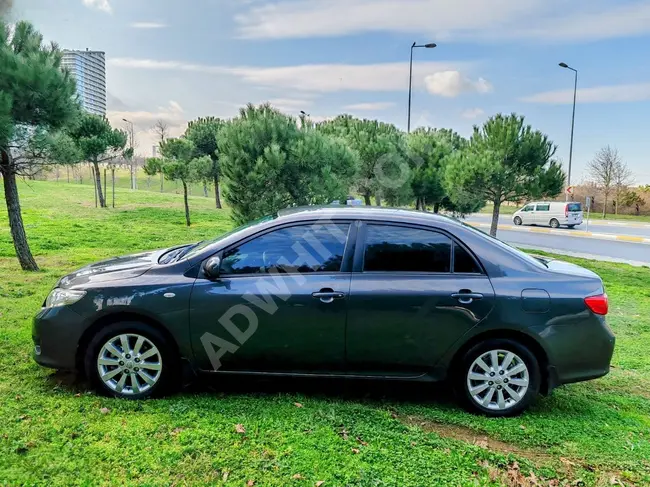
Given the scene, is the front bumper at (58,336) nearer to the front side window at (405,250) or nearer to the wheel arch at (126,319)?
the wheel arch at (126,319)

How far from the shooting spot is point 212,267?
136 inches

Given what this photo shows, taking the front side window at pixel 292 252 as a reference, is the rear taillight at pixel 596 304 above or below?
below

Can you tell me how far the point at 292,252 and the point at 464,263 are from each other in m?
1.29

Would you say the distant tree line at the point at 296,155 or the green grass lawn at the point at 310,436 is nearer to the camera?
the green grass lawn at the point at 310,436

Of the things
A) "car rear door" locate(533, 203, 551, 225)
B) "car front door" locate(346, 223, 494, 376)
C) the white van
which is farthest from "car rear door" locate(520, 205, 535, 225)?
"car front door" locate(346, 223, 494, 376)

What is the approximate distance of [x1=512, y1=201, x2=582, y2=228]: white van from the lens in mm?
28172

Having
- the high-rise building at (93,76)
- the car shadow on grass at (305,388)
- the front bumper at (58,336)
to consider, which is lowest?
the car shadow on grass at (305,388)

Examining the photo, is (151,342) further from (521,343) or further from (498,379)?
(521,343)

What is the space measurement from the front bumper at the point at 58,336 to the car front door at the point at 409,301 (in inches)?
79.8

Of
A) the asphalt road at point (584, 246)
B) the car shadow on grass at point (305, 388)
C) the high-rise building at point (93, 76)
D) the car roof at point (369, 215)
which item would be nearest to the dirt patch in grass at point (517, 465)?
the car shadow on grass at point (305, 388)

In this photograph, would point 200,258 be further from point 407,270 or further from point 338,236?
point 407,270

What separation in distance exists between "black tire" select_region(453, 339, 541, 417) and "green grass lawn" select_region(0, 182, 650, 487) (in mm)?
91

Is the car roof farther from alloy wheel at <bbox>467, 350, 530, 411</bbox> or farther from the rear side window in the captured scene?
alloy wheel at <bbox>467, 350, 530, 411</bbox>

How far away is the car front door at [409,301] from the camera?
11.1ft
